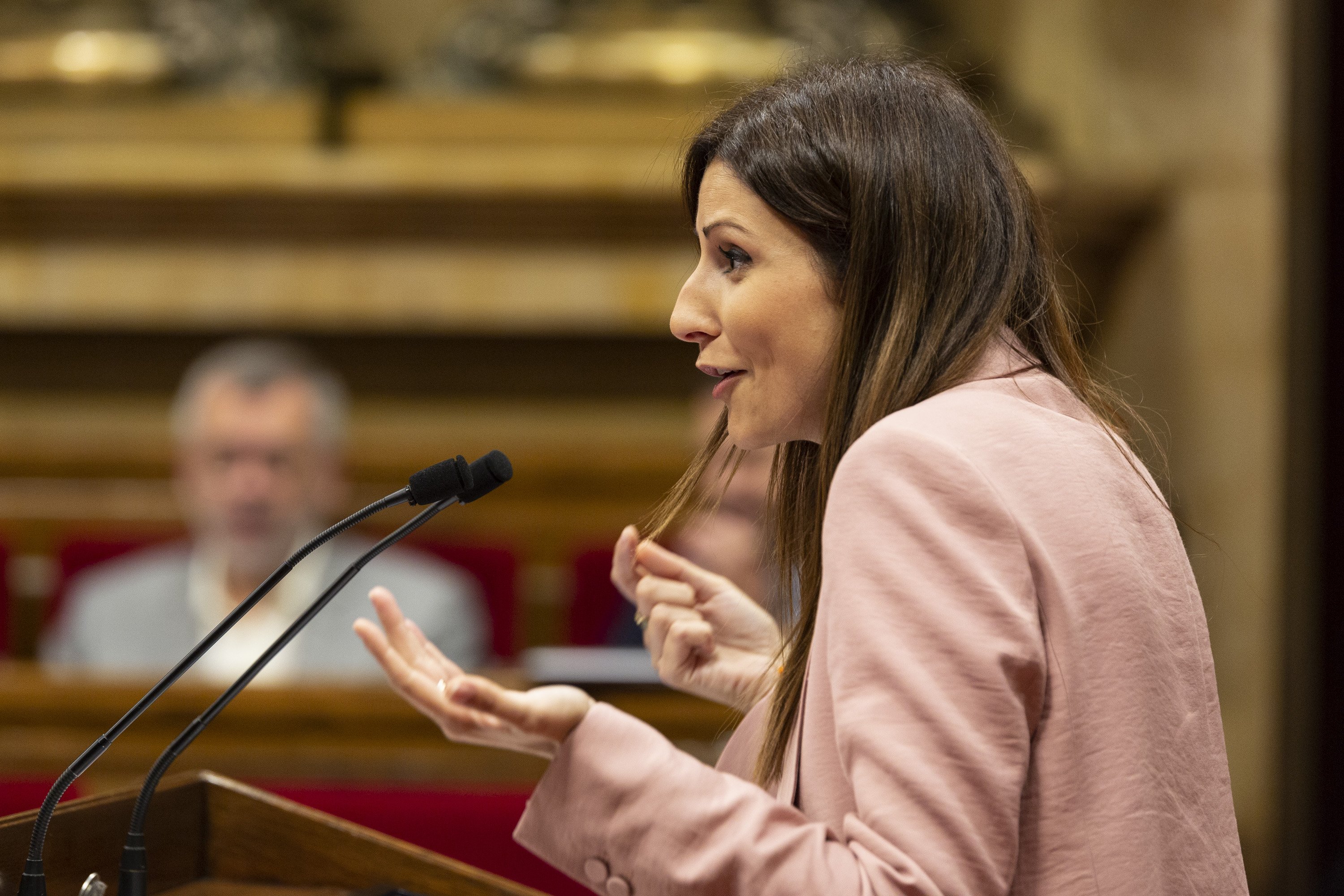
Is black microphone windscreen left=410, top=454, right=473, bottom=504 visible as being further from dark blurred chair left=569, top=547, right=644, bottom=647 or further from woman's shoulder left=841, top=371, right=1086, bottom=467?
dark blurred chair left=569, top=547, right=644, bottom=647

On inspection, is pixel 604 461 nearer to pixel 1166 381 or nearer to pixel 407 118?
pixel 407 118

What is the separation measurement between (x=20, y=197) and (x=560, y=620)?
75.6 inches

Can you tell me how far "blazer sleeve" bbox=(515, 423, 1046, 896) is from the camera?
873 mm

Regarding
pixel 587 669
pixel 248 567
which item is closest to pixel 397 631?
pixel 587 669

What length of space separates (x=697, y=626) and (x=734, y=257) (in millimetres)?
335

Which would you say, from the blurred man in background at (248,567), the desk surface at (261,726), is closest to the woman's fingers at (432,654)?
the desk surface at (261,726)

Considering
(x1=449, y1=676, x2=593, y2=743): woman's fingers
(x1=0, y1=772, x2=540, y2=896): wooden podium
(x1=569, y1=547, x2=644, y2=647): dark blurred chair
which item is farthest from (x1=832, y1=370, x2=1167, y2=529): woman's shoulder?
(x1=569, y1=547, x2=644, y2=647): dark blurred chair

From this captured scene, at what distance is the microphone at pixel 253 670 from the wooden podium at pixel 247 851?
5cm

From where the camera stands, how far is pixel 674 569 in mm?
1345

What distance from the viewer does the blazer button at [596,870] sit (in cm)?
101

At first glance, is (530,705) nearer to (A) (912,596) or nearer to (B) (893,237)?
(A) (912,596)

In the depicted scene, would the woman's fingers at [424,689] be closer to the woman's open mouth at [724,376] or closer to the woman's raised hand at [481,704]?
the woman's raised hand at [481,704]

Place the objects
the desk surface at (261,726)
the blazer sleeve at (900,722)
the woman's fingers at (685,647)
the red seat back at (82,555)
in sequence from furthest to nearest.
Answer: the red seat back at (82,555) → the desk surface at (261,726) → the woman's fingers at (685,647) → the blazer sleeve at (900,722)

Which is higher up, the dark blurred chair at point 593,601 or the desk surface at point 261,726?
the desk surface at point 261,726
